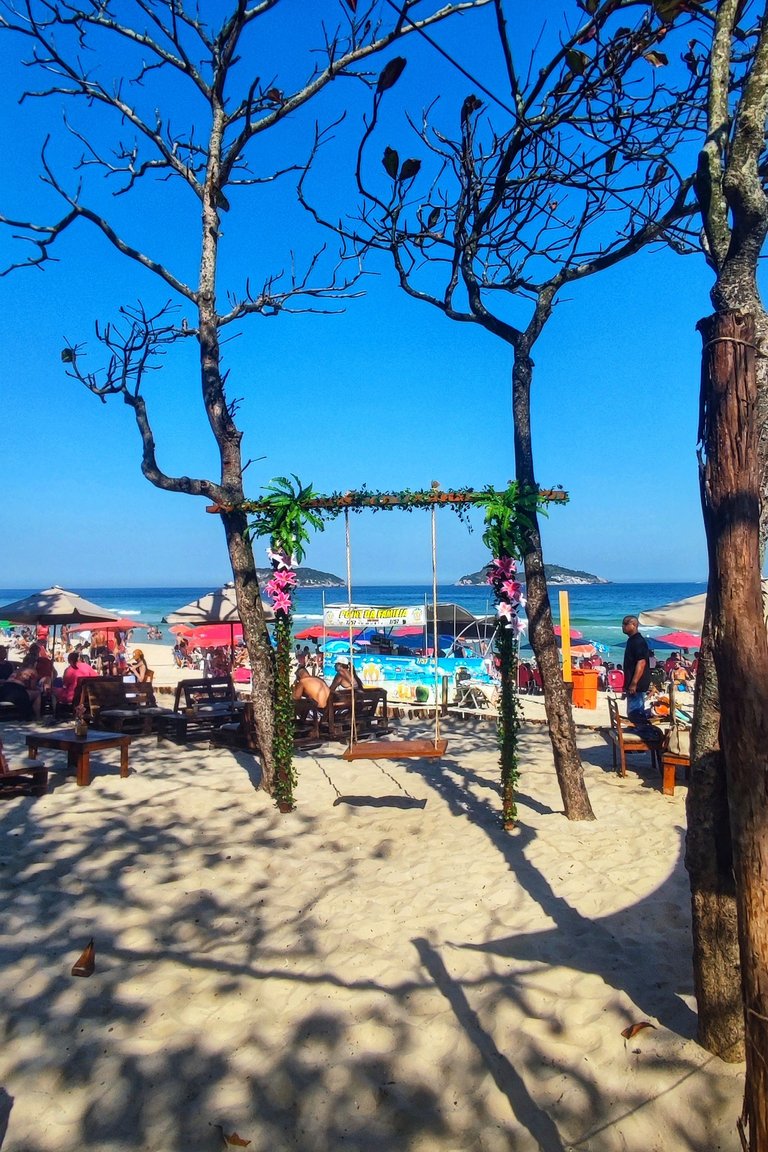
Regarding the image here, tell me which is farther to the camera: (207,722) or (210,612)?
(210,612)

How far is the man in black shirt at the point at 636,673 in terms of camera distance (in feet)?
30.0

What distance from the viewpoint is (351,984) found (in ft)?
12.5

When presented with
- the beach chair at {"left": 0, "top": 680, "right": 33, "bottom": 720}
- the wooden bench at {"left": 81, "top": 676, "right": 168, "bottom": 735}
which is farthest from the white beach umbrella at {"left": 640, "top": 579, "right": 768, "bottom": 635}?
the beach chair at {"left": 0, "top": 680, "right": 33, "bottom": 720}

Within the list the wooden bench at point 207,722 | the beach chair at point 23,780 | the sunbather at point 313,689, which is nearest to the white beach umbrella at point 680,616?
the sunbather at point 313,689

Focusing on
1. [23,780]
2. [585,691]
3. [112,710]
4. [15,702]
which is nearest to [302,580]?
[23,780]

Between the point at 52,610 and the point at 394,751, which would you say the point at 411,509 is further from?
the point at 52,610

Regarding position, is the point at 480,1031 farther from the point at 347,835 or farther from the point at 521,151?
the point at 521,151

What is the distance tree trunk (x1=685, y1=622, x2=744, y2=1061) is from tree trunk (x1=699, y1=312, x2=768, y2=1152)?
369 mm

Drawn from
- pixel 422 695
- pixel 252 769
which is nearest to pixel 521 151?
pixel 252 769

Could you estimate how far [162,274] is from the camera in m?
8.27

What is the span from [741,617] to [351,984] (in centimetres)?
271

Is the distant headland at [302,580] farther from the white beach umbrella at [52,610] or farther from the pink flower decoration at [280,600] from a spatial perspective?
the white beach umbrella at [52,610]

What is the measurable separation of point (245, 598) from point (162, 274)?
381 cm

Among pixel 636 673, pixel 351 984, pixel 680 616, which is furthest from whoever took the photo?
pixel 680 616
